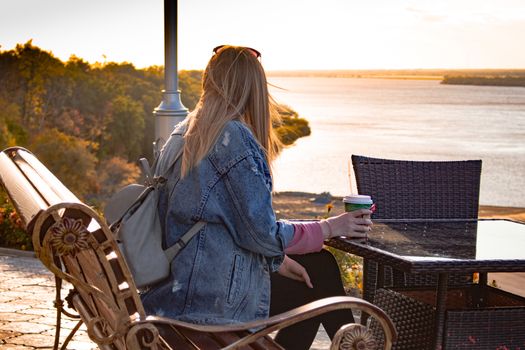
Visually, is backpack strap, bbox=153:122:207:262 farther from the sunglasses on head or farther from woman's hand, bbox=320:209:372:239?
woman's hand, bbox=320:209:372:239

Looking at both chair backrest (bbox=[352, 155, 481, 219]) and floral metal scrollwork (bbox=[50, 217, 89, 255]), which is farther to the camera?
chair backrest (bbox=[352, 155, 481, 219])

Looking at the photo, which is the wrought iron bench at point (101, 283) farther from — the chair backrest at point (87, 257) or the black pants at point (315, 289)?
the black pants at point (315, 289)

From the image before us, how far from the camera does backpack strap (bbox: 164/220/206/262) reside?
2646mm

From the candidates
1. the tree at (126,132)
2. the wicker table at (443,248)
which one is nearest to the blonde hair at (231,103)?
the wicker table at (443,248)

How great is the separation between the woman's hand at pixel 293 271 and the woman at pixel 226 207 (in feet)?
1.51

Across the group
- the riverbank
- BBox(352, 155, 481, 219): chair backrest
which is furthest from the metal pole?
the riverbank

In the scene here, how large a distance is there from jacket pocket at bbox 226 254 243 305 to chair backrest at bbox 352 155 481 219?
1.60 metres

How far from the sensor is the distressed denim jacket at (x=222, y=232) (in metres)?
2.61

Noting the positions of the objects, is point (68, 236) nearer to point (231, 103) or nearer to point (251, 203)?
point (251, 203)

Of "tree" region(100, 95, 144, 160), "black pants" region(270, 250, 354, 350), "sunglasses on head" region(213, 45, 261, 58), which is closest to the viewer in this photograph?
"sunglasses on head" region(213, 45, 261, 58)

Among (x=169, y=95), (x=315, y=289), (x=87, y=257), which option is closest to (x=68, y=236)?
(x=87, y=257)

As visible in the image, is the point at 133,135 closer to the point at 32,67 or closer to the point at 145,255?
the point at 32,67

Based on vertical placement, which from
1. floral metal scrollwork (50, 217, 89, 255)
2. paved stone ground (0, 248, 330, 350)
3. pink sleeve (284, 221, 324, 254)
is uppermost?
floral metal scrollwork (50, 217, 89, 255)

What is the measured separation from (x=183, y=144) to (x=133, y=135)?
46837mm
